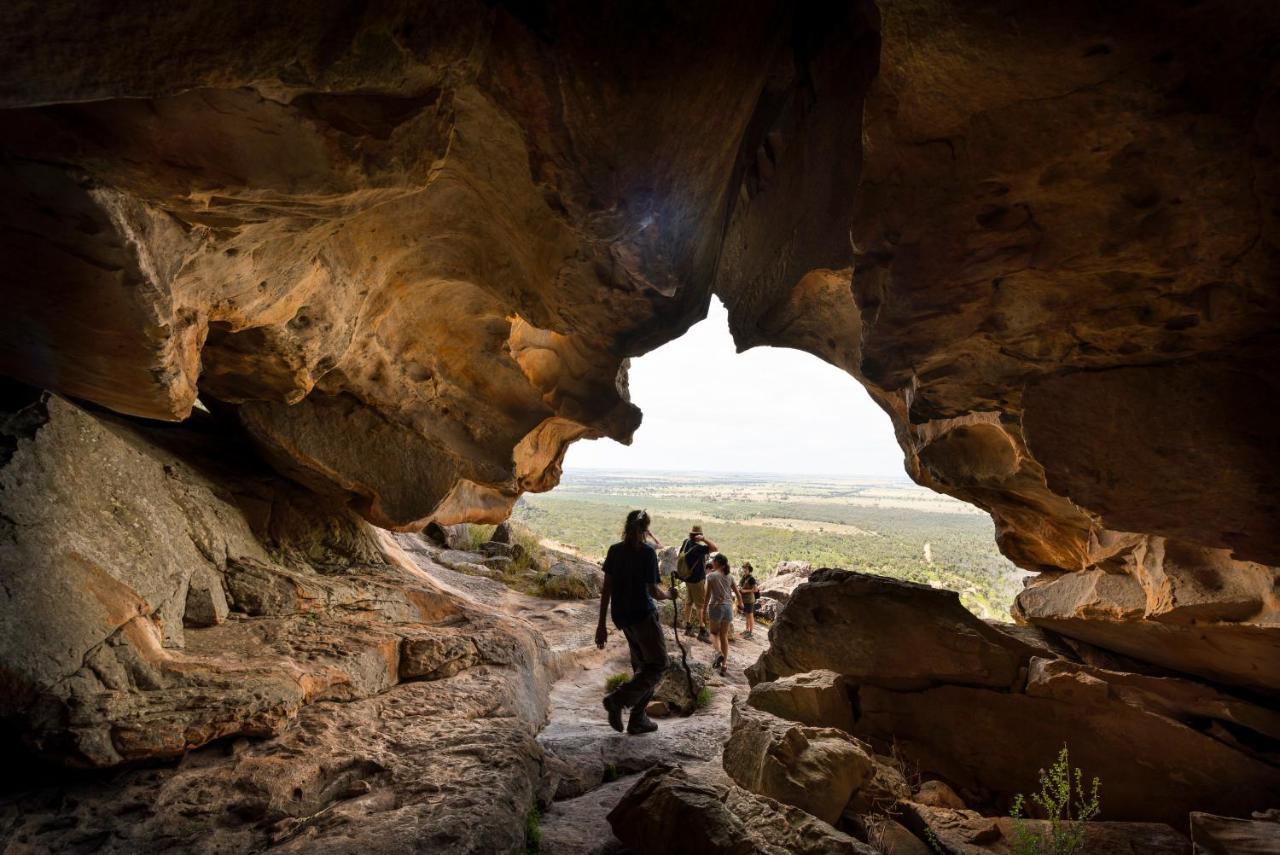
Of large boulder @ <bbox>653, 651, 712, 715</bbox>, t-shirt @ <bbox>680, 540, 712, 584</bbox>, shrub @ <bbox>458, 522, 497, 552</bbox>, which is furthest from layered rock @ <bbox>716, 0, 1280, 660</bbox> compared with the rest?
shrub @ <bbox>458, 522, 497, 552</bbox>

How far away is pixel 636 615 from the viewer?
548 cm

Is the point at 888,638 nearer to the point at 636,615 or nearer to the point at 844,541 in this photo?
the point at 636,615

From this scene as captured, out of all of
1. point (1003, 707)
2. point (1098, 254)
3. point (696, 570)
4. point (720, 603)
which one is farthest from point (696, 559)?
point (1098, 254)

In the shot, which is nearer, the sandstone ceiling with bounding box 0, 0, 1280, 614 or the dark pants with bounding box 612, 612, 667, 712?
the sandstone ceiling with bounding box 0, 0, 1280, 614

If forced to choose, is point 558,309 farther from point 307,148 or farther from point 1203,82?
point 1203,82

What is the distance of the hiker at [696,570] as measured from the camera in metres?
9.61

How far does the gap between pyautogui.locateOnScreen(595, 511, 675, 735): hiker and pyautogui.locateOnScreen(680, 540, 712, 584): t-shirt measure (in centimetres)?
409

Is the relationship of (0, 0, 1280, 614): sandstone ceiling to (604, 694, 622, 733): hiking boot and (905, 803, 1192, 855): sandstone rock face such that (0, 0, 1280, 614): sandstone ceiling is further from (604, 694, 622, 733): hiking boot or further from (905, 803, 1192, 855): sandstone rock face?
(604, 694, 622, 733): hiking boot

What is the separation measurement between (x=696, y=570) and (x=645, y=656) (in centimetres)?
446

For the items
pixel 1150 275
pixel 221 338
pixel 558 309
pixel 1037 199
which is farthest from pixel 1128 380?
pixel 221 338

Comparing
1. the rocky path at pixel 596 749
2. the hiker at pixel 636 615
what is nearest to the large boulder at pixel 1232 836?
the rocky path at pixel 596 749

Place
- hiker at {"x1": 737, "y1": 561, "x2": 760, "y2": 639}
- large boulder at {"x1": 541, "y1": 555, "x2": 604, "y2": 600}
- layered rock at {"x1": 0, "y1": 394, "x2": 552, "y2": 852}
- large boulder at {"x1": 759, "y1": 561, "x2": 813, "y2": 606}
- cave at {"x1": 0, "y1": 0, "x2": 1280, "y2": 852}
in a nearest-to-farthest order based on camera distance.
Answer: cave at {"x1": 0, "y1": 0, "x2": 1280, "y2": 852} < layered rock at {"x1": 0, "y1": 394, "x2": 552, "y2": 852} < hiker at {"x1": 737, "y1": 561, "x2": 760, "y2": 639} < large boulder at {"x1": 541, "y1": 555, "x2": 604, "y2": 600} < large boulder at {"x1": 759, "y1": 561, "x2": 813, "y2": 606}

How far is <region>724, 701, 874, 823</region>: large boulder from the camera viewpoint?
3.92 metres

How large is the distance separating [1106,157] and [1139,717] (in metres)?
5.40
